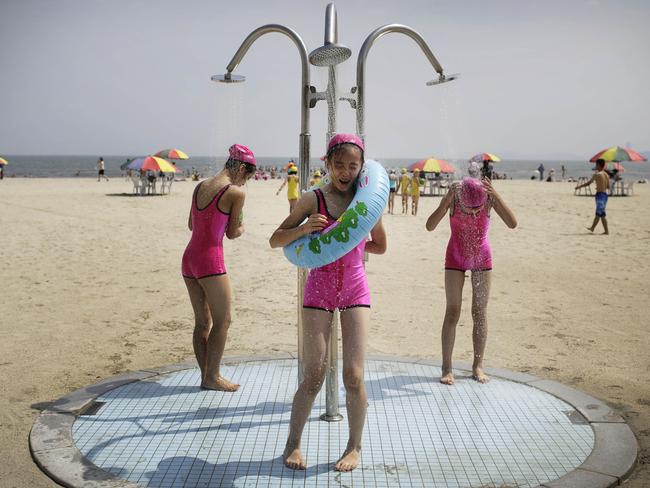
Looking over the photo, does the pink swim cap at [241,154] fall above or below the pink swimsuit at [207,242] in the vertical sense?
above

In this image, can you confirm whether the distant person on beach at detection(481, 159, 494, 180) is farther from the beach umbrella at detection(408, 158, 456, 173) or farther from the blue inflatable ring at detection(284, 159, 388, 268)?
the beach umbrella at detection(408, 158, 456, 173)

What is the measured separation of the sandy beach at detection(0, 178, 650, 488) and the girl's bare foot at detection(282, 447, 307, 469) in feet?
4.39

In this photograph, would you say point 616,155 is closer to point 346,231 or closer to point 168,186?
point 168,186

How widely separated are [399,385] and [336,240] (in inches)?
84.6

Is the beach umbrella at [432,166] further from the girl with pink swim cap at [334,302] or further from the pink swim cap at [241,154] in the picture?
the girl with pink swim cap at [334,302]

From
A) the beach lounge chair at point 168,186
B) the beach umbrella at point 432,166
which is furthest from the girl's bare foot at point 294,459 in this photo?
the beach lounge chair at point 168,186

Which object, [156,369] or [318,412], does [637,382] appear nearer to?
[318,412]

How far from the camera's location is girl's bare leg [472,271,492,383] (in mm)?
5148

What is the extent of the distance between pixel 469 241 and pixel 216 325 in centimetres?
204

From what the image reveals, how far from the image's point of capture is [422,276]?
10461 mm

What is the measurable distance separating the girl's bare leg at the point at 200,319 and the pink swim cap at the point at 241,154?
0.96 meters

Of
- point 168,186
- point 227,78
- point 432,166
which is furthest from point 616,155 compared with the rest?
point 227,78

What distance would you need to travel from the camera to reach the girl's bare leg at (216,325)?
15.8ft

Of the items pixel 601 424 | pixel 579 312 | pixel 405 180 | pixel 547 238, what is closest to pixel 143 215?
pixel 405 180
